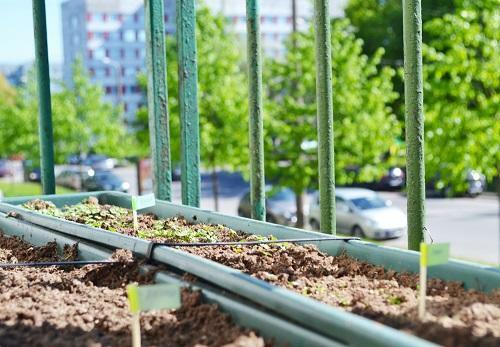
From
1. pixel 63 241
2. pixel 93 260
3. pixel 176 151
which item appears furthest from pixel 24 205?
pixel 176 151

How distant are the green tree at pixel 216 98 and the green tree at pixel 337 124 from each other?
1689 mm

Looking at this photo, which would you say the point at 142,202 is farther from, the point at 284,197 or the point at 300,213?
the point at 284,197

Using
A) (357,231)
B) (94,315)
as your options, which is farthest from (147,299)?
(357,231)

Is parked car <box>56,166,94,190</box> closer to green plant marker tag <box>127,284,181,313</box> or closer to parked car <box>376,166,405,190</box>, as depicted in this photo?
parked car <box>376,166,405,190</box>

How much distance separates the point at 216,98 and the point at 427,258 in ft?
62.8

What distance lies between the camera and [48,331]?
9.53 feet

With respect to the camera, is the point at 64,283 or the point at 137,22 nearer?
the point at 64,283

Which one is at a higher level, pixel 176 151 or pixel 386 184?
pixel 176 151

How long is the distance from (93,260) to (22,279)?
1.36 feet

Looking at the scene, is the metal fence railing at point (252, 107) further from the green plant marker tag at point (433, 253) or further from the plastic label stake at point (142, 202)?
the green plant marker tag at point (433, 253)

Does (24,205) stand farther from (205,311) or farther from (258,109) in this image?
(205,311)

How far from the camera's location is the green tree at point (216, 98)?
69.6ft

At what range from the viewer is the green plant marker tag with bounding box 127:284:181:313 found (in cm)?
250

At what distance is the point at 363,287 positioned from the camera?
10.7 ft
